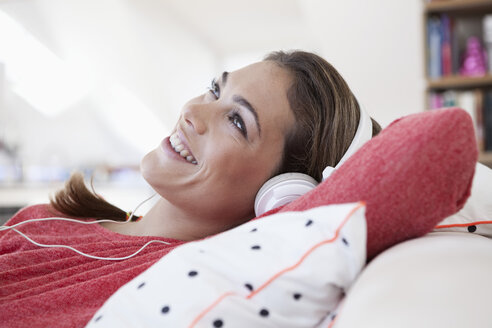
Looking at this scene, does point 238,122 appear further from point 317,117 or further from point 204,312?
point 204,312

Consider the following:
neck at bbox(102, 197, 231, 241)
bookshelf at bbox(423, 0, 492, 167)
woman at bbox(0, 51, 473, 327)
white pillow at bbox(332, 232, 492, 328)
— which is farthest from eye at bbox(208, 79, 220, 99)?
bookshelf at bbox(423, 0, 492, 167)

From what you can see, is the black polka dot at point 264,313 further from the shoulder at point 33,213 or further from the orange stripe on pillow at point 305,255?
the shoulder at point 33,213

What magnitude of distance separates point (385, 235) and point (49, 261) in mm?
634

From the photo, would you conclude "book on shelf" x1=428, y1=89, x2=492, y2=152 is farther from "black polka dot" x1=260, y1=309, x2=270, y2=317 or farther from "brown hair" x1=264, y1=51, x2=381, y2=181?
"black polka dot" x1=260, y1=309, x2=270, y2=317

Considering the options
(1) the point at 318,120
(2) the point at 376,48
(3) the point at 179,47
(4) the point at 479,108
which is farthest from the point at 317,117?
(3) the point at 179,47

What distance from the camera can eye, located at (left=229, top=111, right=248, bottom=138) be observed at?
1.10m

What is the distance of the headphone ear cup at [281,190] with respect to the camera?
983 mm

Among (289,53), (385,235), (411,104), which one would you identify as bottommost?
(411,104)

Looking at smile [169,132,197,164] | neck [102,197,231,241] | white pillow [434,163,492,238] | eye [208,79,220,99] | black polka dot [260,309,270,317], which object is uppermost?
eye [208,79,220,99]

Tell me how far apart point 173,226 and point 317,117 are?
1.29ft

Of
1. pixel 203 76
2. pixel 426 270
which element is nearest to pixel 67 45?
pixel 203 76

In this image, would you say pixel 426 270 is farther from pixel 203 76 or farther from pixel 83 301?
pixel 203 76

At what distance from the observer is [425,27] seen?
244cm

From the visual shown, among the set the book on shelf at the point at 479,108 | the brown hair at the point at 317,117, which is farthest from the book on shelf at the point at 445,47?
the brown hair at the point at 317,117
